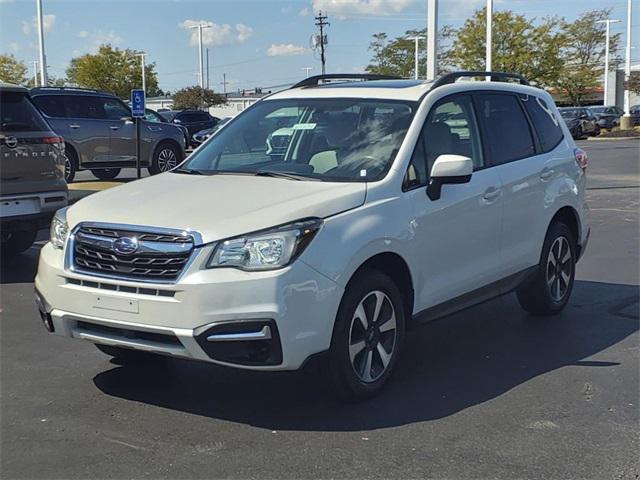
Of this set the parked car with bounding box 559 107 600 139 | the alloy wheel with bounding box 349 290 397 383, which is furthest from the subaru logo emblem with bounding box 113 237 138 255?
the parked car with bounding box 559 107 600 139

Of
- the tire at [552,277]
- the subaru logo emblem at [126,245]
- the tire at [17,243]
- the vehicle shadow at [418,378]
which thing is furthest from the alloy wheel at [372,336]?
the tire at [17,243]

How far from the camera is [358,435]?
13.4ft

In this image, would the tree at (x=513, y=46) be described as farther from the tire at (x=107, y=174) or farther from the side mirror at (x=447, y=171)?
the side mirror at (x=447, y=171)

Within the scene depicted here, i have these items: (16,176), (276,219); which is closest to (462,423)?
(276,219)

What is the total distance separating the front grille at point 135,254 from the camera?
3996 millimetres

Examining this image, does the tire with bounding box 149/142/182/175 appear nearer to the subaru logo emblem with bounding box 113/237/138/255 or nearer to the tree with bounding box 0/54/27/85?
the subaru logo emblem with bounding box 113/237/138/255

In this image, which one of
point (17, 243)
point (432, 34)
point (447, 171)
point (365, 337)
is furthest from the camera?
point (432, 34)

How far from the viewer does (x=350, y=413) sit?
173 inches

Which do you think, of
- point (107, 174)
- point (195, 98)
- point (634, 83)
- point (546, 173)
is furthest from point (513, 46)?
point (546, 173)

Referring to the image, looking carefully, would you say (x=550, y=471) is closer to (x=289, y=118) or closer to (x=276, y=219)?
(x=276, y=219)

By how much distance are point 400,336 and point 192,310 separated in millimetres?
1409

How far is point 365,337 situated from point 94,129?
43.0 ft

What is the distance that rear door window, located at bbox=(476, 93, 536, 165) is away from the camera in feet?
18.8

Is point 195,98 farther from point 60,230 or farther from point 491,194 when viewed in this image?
point 60,230
